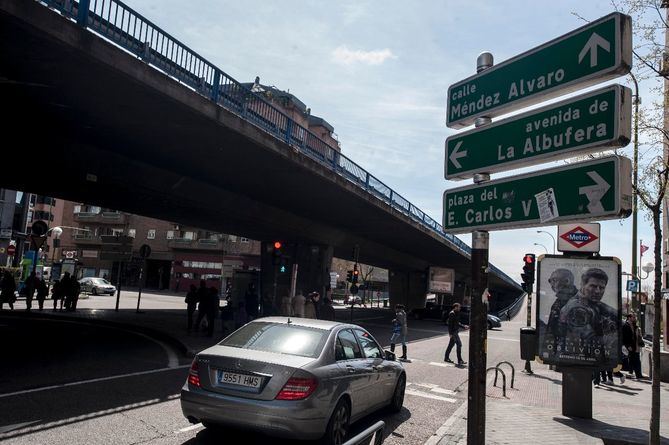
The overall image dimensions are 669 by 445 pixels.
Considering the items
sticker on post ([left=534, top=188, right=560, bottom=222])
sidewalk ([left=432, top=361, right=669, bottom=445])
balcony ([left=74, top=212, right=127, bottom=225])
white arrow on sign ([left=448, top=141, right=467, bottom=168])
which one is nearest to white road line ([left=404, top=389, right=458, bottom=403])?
sidewalk ([left=432, top=361, right=669, bottom=445])

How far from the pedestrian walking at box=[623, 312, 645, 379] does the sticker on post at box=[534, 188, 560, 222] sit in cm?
1289

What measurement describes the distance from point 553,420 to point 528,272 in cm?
976

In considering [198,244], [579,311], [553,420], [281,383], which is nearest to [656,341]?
[553,420]

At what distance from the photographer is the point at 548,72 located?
149 inches

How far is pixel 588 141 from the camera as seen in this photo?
3.43 m

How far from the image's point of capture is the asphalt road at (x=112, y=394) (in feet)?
19.7

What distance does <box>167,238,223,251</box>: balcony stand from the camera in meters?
62.9

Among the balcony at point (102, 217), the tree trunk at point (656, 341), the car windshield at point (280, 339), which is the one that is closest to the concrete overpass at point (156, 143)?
the car windshield at point (280, 339)

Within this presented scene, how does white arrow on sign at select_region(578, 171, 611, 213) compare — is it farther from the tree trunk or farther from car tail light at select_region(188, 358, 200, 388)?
car tail light at select_region(188, 358, 200, 388)

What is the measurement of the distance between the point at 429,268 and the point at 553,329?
134ft

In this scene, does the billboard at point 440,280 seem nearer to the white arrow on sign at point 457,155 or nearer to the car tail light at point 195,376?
the car tail light at point 195,376

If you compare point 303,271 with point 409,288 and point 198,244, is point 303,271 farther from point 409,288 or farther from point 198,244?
point 198,244

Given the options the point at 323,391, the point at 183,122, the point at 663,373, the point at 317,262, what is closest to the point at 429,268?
the point at 317,262

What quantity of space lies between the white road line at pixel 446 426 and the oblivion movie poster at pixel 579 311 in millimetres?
1944
